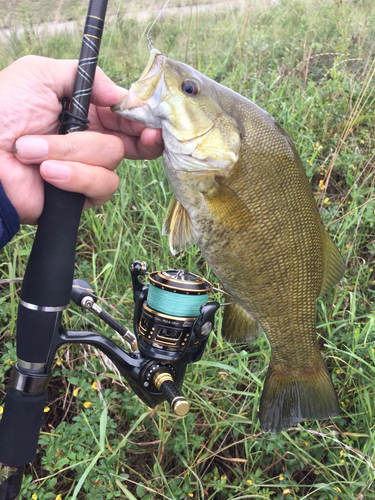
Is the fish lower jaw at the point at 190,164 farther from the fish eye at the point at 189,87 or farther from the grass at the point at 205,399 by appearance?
the grass at the point at 205,399

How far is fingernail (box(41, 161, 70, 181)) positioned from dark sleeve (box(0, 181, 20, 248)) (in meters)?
0.14

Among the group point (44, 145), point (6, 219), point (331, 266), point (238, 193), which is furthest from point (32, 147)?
point (331, 266)

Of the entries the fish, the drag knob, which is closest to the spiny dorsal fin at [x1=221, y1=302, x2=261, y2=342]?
the fish

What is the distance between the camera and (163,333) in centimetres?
129

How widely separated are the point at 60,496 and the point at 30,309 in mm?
1127

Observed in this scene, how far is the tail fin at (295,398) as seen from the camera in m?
1.30

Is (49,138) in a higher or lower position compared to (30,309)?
higher

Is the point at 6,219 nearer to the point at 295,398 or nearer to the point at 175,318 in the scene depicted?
the point at 175,318

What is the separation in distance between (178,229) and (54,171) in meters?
0.39

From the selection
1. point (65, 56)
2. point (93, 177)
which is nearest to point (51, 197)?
point (93, 177)

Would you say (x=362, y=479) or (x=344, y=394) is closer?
(x=362, y=479)

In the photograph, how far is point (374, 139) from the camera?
9.10 feet

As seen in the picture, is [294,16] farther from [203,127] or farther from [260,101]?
[203,127]

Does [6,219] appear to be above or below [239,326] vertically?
above
